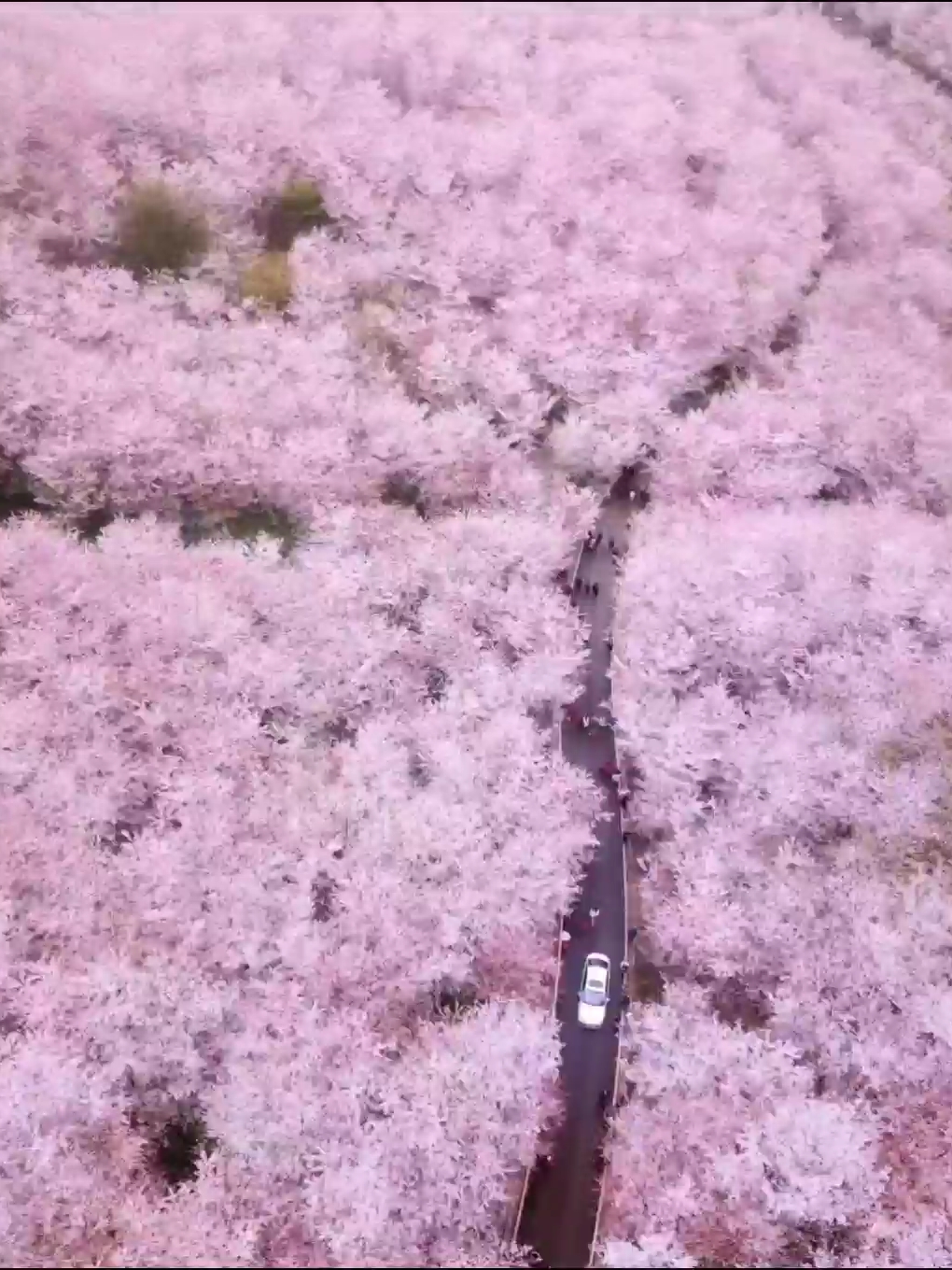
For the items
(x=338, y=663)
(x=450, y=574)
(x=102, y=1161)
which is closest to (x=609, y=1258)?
(x=102, y=1161)

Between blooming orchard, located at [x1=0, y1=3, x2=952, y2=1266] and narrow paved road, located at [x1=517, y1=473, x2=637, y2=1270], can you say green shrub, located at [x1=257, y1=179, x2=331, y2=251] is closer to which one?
blooming orchard, located at [x1=0, y1=3, x2=952, y2=1266]

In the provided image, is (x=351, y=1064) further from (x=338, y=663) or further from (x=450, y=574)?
(x=450, y=574)

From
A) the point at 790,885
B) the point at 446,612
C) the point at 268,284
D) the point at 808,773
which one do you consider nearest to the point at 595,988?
the point at 790,885

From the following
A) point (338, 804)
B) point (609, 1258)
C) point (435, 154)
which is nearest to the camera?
point (609, 1258)

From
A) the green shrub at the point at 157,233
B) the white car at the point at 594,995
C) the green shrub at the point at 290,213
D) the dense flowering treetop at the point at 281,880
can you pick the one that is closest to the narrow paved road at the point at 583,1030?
the white car at the point at 594,995

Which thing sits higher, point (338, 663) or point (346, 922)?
point (338, 663)

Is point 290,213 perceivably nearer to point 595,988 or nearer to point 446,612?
point 446,612
